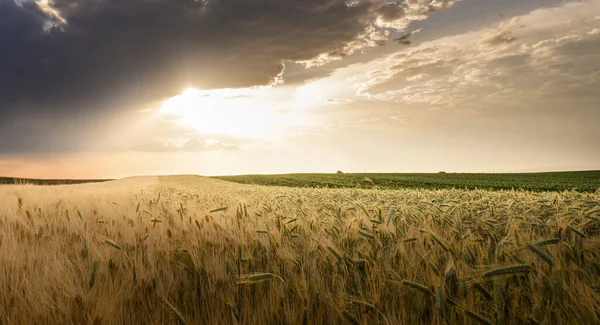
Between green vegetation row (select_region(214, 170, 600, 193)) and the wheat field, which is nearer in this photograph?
the wheat field

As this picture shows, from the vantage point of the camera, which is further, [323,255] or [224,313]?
[323,255]

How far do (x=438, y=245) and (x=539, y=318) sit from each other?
3.43ft

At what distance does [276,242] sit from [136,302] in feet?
3.91

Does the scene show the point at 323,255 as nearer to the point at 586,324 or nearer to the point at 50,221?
the point at 586,324

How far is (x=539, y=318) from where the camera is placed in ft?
5.77

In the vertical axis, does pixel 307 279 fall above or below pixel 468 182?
below

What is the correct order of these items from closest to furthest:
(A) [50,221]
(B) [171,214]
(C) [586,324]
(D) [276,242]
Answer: (C) [586,324], (D) [276,242], (A) [50,221], (B) [171,214]

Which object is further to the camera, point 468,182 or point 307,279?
point 468,182

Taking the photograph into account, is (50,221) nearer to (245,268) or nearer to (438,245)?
(245,268)

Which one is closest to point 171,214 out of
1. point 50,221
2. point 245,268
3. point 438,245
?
point 50,221

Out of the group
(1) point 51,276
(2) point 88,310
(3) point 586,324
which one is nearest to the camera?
(3) point 586,324

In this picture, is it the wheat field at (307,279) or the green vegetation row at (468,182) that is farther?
the green vegetation row at (468,182)

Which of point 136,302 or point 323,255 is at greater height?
point 323,255

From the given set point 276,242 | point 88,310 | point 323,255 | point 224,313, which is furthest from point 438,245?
point 88,310
